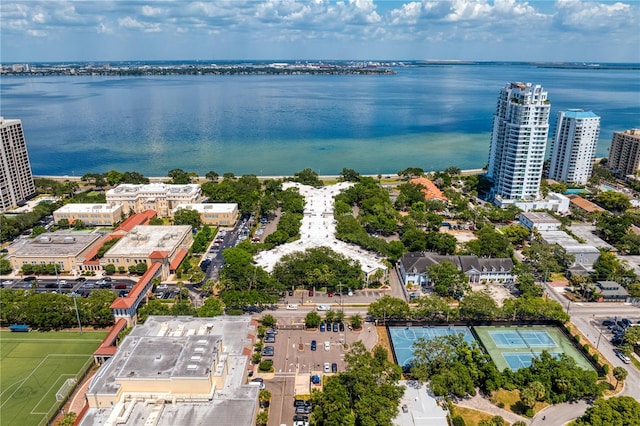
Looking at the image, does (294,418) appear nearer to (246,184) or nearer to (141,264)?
(141,264)

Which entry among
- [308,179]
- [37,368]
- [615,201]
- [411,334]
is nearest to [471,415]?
[411,334]

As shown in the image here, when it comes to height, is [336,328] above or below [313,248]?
below

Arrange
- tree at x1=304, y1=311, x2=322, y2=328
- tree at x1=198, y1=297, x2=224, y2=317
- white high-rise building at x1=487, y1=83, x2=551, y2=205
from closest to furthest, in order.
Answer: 1. tree at x1=198, y1=297, x2=224, y2=317
2. tree at x1=304, y1=311, x2=322, y2=328
3. white high-rise building at x1=487, y1=83, x2=551, y2=205

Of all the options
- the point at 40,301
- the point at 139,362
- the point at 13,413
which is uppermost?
the point at 139,362

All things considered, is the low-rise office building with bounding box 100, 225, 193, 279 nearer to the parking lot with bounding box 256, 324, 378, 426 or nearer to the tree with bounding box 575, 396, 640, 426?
the parking lot with bounding box 256, 324, 378, 426

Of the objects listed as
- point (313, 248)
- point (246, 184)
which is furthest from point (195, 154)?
point (313, 248)

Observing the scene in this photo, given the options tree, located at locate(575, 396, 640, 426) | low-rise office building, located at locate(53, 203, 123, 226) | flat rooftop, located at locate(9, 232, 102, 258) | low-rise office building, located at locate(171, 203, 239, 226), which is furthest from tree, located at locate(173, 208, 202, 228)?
tree, located at locate(575, 396, 640, 426)
